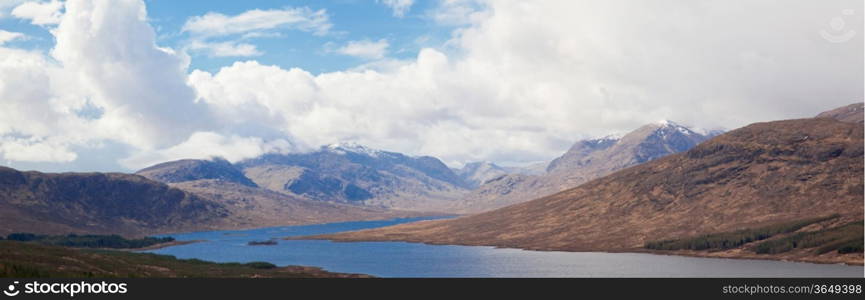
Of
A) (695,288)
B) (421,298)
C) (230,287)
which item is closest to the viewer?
(421,298)

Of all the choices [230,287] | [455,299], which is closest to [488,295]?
[455,299]

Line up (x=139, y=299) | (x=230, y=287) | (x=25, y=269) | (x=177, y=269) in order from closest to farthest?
1. (x=139, y=299)
2. (x=230, y=287)
3. (x=25, y=269)
4. (x=177, y=269)

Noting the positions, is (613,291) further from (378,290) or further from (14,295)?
(14,295)

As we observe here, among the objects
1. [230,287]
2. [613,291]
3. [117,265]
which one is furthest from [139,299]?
[117,265]

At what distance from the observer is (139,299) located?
3115 inches

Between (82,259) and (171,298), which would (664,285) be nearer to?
(171,298)

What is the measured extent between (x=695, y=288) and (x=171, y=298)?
69.1 metres

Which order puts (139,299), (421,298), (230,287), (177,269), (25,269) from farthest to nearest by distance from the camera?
1. (177,269)
2. (25,269)
3. (230,287)
4. (421,298)
5. (139,299)

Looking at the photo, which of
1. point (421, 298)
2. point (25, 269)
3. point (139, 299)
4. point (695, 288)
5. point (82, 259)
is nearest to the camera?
point (139, 299)

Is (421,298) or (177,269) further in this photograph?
(177,269)

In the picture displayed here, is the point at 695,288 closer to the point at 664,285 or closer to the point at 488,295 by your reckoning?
the point at 664,285

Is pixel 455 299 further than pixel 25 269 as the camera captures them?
No

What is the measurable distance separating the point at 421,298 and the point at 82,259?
4376 inches

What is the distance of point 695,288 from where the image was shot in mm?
96500
